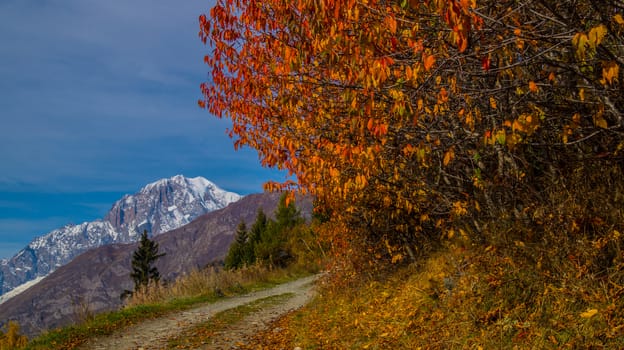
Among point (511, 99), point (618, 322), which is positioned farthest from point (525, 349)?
point (511, 99)

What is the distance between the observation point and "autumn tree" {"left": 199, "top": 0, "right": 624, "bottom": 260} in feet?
13.8

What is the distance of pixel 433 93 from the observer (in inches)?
252

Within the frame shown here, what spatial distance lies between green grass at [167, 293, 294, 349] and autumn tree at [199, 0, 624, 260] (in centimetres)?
438

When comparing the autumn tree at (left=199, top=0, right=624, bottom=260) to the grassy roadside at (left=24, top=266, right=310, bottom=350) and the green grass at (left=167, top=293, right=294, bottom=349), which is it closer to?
the green grass at (left=167, top=293, right=294, bottom=349)

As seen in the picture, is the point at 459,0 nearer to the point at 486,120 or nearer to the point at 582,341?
the point at 582,341

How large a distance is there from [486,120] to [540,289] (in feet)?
8.80

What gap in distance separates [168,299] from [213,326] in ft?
23.0

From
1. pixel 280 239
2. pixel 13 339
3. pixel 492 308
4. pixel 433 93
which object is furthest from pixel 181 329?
pixel 280 239

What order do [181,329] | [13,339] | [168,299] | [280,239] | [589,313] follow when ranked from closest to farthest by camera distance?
1. [589,313]
2. [13,339]
3. [181,329]
4. [168,299]
5. [280,239]

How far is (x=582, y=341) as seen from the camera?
4.77 m

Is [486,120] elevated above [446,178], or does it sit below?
above

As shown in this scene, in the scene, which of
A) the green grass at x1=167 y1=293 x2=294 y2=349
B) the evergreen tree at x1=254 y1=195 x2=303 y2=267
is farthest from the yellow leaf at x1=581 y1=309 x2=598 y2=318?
the evergreen tree at x1=254 y1=195 x2=303 y2=267

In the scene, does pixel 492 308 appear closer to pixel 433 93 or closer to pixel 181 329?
pixel 433 93

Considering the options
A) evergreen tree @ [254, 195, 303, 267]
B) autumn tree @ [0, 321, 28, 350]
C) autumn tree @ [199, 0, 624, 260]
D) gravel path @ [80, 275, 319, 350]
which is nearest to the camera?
autumn tree @ [199, 0, 624, 260]
